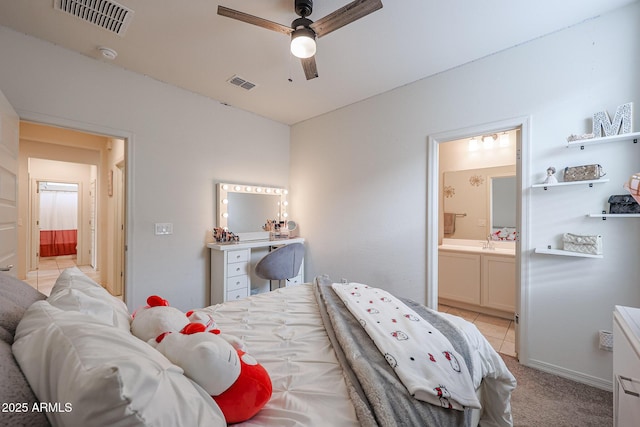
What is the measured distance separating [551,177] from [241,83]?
2.90 metres

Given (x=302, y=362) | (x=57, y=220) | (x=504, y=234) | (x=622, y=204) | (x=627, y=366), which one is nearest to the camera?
(x=627, y=366)

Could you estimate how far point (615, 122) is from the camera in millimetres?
1747

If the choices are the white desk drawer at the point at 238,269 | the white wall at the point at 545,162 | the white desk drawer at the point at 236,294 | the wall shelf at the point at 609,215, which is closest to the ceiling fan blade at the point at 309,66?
the white wall at the point at 545,162

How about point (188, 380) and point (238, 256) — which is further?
point (238, 256)

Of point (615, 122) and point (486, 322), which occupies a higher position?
point (615, 122)

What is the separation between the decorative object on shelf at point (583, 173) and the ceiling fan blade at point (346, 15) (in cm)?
176

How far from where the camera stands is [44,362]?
0.61 meters

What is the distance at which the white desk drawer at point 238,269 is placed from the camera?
2.94 metres

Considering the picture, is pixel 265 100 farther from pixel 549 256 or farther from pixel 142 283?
pixel 549 256

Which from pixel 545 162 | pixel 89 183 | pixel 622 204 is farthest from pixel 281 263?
pixel 89 183

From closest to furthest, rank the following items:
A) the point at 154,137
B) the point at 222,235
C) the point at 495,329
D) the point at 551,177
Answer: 1. the point at 551,177
2. the point at 154,137
3. the point at 495,329
4. the point at 222,235

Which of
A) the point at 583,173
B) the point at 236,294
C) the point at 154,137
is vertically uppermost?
the point at 154,137

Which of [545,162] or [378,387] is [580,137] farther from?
[378,387]

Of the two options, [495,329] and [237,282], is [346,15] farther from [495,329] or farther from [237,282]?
[495,329]
